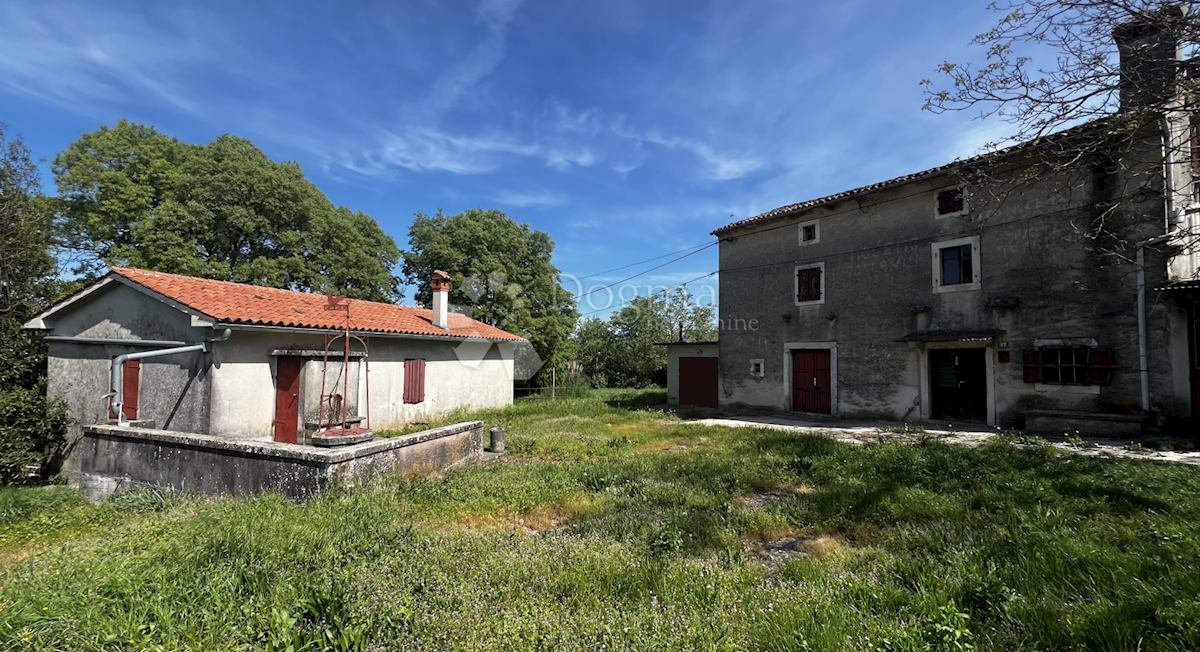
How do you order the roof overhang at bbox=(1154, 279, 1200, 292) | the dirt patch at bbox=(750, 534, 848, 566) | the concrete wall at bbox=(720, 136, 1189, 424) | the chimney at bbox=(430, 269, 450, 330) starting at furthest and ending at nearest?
the chimney at bbox=(430, 269, 450, 330)
the concrete wall at bbox=(720, 136, 1189, 424)
the roof overhang at bbox=(1154, 279, 1200, 292)
the dirt patch at bbox=(750, 534, 848, 566)

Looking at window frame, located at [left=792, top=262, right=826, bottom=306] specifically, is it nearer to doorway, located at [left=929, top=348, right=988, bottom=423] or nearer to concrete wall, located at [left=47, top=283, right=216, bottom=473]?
doorway, located at [left=929, top=348, right=988, bottom=423]

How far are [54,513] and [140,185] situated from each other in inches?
704

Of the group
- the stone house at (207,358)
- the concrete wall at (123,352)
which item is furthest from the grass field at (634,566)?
the stone house at (207,358)

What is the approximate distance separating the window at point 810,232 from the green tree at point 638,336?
12.3m

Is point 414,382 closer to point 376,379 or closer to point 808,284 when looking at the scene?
point 376,379

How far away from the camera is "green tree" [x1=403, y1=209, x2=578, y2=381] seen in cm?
2197

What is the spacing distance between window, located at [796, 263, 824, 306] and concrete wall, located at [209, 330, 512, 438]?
10.2 meters

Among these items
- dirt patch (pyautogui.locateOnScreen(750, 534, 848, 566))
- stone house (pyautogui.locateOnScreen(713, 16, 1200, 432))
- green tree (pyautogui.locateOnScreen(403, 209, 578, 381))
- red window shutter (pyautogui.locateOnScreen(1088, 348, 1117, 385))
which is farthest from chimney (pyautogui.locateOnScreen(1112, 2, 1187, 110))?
green tree (pyautogui.locateOnScreen(403, 209, 578, 381))

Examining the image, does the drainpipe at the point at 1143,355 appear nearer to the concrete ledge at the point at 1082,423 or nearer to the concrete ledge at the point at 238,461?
the concrete ledge at the point at 1082,423

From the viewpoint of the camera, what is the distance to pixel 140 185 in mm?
17859

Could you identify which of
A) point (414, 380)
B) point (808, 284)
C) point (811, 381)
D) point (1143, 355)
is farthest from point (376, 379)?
point (1143, 355)

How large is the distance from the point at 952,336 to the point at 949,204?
3439mm

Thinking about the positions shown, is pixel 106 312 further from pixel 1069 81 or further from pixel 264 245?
pixel 1069 81

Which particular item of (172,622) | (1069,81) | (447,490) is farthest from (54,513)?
(1069,81)
